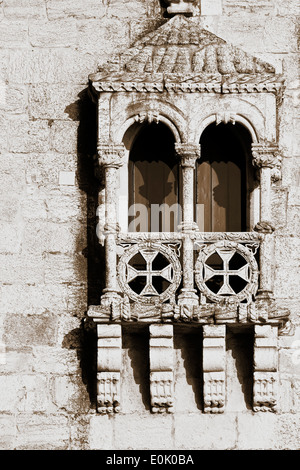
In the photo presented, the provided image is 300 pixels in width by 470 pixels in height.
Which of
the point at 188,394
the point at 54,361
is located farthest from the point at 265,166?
the point at 54,361

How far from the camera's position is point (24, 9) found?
35.8 feet

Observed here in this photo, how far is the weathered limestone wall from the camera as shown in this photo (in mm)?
10328

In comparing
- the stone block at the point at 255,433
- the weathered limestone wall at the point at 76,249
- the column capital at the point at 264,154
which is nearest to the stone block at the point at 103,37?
the weathered limestone wall at the point at 76,249

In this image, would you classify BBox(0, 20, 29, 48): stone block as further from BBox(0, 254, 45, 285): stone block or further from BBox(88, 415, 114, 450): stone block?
BBox(88, 415, 114, 450): stone block

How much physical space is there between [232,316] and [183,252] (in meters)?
0.58

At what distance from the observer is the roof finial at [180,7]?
1089 centimetres

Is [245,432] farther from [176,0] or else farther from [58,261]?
[176,0]

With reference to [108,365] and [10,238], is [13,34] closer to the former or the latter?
[10,238]

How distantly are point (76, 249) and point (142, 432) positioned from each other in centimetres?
144

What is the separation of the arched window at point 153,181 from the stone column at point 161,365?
2.83 feet

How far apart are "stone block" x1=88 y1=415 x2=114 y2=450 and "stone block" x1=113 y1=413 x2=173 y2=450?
0.04m

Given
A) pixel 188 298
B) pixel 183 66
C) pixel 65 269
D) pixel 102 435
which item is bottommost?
pixel 102 435

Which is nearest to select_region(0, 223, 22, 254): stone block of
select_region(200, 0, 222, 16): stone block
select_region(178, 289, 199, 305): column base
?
select_region(178, 289, 199, 305): column base

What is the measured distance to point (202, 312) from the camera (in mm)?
10094
